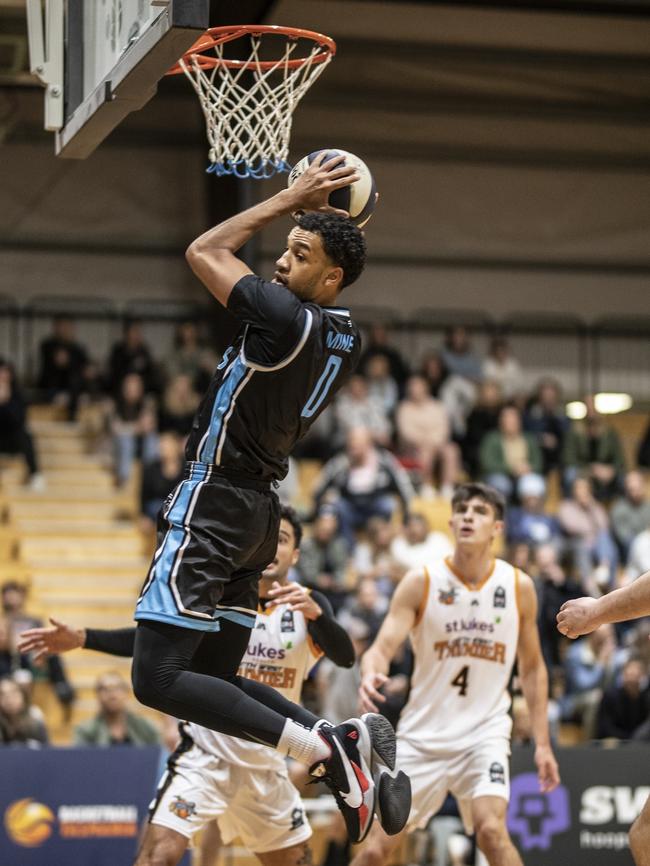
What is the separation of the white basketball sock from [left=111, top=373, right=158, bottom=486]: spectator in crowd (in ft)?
39.6

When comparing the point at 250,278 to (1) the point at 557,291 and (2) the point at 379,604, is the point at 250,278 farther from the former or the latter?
(1) the point at 557,291

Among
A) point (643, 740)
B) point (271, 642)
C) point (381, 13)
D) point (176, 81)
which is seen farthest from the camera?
point (176, 81)

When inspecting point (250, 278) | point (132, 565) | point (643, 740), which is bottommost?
point (132, 565)

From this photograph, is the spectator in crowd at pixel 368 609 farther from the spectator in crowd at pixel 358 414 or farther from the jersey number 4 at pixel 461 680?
the jersey number 4 at pixel 461 680

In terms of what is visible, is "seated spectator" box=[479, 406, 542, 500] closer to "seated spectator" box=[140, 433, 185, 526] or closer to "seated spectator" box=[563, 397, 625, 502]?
"seated spectator" box=[563, 397, 625, 502]

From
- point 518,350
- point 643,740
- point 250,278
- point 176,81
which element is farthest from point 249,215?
point 518,350

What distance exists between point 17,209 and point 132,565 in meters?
6.20

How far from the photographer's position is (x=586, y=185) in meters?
23.1

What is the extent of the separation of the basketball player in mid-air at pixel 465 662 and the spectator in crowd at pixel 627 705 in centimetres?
473

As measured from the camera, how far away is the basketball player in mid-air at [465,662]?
8047 millimetres

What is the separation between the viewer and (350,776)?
5.93 meters

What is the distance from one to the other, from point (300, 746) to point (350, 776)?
0.74ft

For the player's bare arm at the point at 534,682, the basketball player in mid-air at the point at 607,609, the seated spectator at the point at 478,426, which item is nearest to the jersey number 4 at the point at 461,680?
the player's bare arm at the point at 534,682

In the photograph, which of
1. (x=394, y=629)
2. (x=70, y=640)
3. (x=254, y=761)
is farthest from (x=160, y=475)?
(x=70, y=640)
